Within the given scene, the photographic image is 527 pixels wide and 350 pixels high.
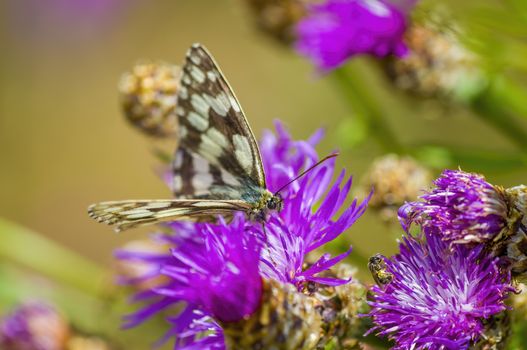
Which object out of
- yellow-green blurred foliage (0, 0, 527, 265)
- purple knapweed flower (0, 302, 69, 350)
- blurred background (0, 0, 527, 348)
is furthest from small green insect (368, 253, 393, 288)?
yellow-green blurred foliage (0, 0, 527, 265)

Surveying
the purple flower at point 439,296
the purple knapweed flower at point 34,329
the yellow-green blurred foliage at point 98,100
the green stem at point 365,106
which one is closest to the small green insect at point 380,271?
the purple flower at point 439,296

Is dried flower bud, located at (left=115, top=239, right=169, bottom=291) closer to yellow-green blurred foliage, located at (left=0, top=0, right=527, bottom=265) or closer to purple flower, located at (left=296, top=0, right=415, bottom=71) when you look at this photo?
purple flower, located at (left=296, top=0, right=415, bottom=71)

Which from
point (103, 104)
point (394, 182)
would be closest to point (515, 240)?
point (394, 182)

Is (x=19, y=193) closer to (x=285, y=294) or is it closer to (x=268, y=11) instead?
(x=268, y=11)

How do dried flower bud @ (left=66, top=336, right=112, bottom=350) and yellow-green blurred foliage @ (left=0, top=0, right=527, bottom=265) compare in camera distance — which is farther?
yellow-green blurred foliage @ (left=0, top=0, right=527, bottom=265)

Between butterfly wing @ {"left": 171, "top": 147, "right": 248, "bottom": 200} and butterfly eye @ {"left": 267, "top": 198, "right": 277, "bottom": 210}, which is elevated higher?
butterfly wing @ {"left": 171, "top": 147, "right": 248, "bottom": 200}

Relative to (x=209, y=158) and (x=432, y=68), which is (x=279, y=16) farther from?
(x=209, y=158)

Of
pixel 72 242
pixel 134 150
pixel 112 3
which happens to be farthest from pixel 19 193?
pixel 112 3
